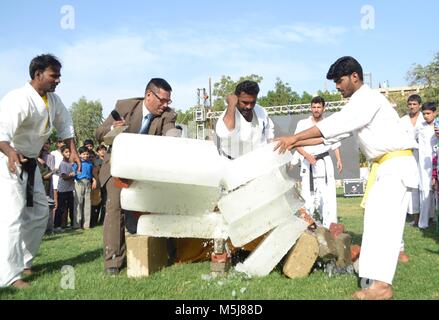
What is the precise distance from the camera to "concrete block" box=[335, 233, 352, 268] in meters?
5.02

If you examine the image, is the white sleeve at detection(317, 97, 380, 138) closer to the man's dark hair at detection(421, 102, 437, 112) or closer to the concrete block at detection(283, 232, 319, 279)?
the concrete block at detection(283, 232, 319, 279)

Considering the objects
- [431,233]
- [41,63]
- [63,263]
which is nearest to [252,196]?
[41,63]

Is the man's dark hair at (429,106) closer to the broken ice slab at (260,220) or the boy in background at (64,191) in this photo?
the broken ice slab at (260,220)

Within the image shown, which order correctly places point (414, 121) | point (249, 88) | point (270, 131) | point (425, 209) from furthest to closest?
point (414, 121) → point (425, 209) → point (270, 131) → point (249, 88)

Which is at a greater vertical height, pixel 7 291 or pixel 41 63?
pixel 41 63

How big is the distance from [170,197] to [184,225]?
36 cm

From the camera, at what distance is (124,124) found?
5250mm

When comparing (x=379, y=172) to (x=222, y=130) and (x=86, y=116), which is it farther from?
(x=86, y=116)

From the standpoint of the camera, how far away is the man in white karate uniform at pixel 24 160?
4.58 metres

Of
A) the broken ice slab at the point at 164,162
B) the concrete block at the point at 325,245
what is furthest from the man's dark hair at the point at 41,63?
the concrete block at the point at 325,245

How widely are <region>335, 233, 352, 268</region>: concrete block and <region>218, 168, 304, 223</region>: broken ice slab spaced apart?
0.90m

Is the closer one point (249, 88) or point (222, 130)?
point (249, 88)

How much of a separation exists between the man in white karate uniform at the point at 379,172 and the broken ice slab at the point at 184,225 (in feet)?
3.67
